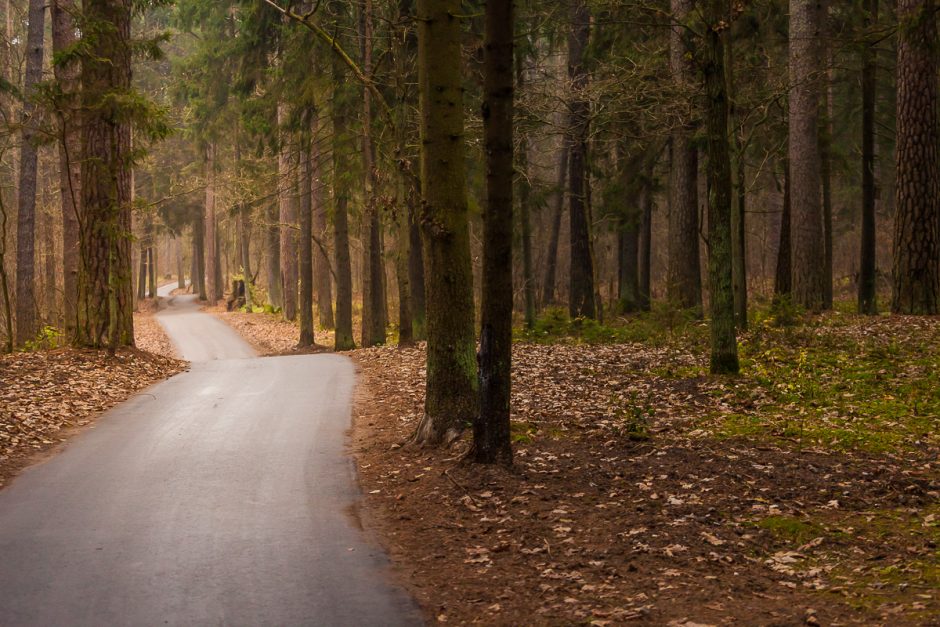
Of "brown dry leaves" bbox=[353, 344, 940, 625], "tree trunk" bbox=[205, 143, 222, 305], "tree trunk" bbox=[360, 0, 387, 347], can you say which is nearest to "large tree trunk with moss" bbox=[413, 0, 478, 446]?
"brown dry leaves" bbox=[353, 344, 940, 625]

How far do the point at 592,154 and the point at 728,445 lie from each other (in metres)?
15.8

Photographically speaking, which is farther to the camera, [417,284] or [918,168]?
[417,284]

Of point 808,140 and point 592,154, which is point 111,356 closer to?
point 592,154

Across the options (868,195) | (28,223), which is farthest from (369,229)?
(868,195)

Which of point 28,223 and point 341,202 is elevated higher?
point 341,202

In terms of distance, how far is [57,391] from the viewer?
13383mm

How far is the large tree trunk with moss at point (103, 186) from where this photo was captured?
16.4 m

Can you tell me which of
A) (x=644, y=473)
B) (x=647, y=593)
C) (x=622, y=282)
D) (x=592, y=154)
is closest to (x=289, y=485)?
(x=644, y=473)

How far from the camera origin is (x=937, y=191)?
16.1m

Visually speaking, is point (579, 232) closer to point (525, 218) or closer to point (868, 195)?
point (525, 218)

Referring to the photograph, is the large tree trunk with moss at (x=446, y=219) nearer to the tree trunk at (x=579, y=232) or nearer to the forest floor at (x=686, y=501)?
the forest floor at (x=686, y=501)

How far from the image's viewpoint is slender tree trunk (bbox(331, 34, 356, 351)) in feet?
74.4

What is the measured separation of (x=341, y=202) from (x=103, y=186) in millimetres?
8428

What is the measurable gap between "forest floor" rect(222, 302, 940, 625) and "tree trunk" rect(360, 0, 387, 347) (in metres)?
9.08
